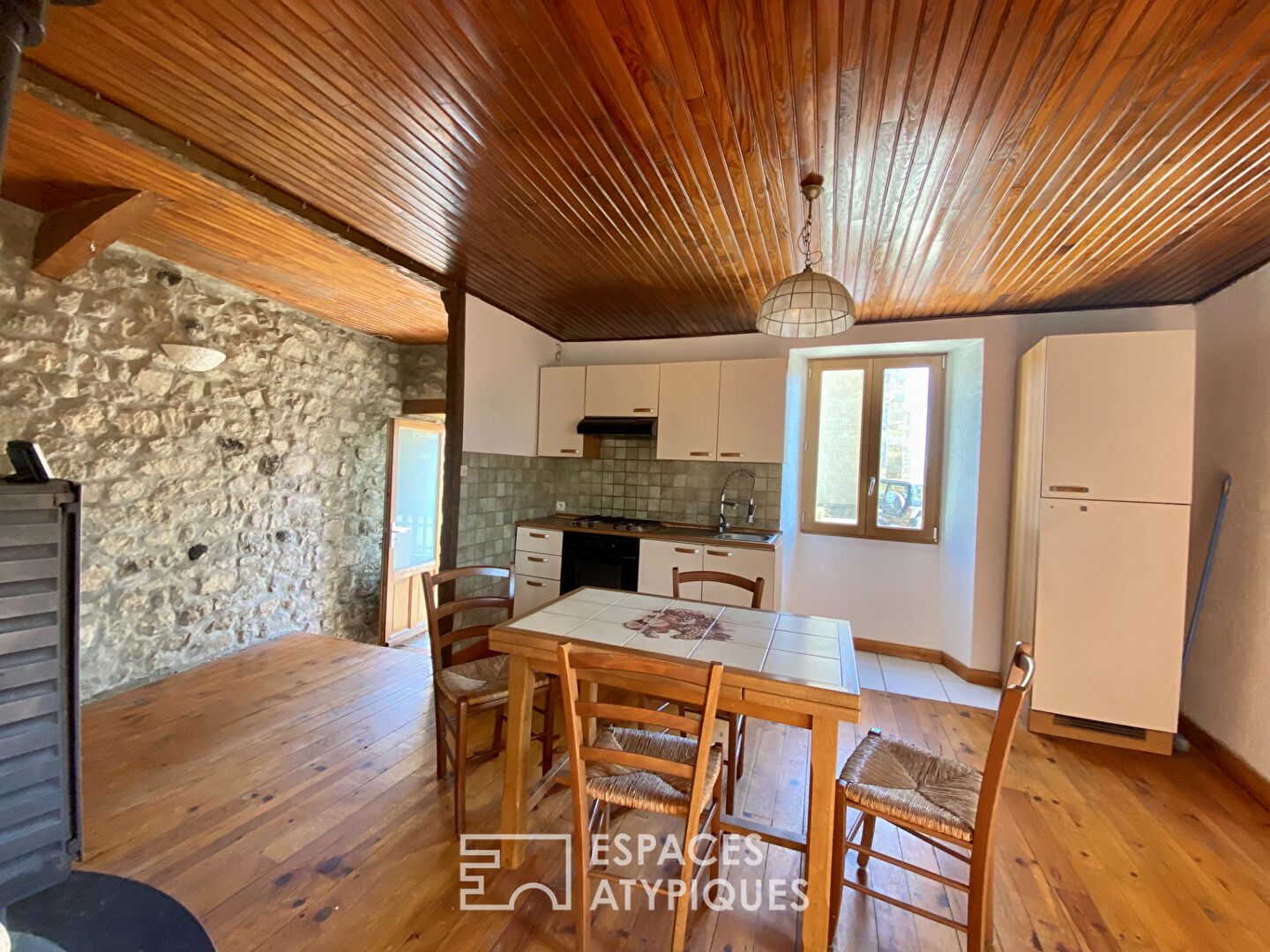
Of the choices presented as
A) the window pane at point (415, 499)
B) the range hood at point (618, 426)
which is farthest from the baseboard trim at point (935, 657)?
the window pane at point (415, 499)

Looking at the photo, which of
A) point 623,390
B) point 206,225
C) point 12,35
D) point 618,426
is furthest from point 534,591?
point 12,35

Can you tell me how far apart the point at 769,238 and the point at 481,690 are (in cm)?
240

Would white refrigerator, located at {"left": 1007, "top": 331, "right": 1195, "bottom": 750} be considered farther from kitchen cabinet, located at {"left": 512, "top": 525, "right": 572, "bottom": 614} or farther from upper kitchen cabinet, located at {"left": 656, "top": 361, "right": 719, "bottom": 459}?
kitchen cabinet, located at {"left": 512, "top": 525, "right": 572, "bottom": 614}

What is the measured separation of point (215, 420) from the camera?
3264mm

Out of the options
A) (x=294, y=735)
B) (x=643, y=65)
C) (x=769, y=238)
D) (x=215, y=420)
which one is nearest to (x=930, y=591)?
(x=769, y=238)

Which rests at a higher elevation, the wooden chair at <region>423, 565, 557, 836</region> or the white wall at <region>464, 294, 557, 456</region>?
the white wall at <region>464, 294, 557, 456</region>

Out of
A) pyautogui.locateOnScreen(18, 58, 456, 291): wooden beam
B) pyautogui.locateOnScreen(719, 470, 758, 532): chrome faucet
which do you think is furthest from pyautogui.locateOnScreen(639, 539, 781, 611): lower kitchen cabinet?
pyautogui.locateOnScreen(18, 58, 456, 291): wooden beam

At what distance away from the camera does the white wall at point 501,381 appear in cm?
341

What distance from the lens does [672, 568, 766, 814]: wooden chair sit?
1.95m

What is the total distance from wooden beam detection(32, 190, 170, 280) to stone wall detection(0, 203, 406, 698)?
0.30 ft

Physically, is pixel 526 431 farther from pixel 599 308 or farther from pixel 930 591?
pixel 930 591

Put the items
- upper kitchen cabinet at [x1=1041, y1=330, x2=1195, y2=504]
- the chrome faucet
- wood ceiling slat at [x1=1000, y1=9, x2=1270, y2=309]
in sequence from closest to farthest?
wood ceiling slat at [x1=1000, y1=9, x2=1270, y2=309] → upper kitchen cabinet at [x1=1041, y1=330, x2=1195, y2=504] → the chrome faucet

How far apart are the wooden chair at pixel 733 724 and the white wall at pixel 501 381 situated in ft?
6.12

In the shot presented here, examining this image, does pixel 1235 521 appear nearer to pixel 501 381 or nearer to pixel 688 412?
pixel 688 412
